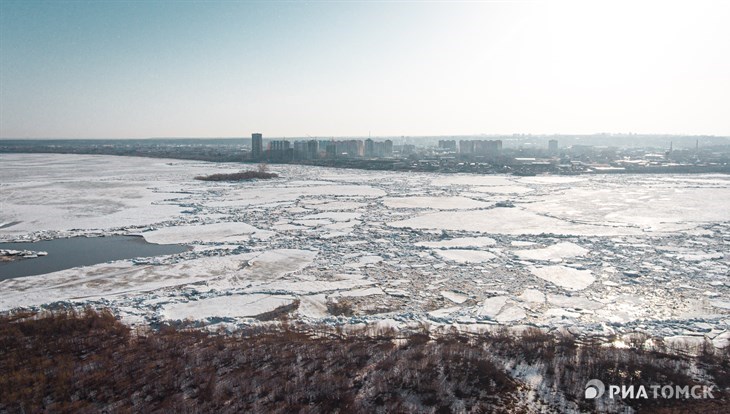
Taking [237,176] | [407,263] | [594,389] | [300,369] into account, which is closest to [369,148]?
[237,176]

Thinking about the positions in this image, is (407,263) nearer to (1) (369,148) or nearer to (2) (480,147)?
(1) (369,148)

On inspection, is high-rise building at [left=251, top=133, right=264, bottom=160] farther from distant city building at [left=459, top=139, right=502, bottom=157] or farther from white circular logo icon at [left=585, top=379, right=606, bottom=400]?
white circular logo icon at [left=585, top=379, right=606, bottom=400]

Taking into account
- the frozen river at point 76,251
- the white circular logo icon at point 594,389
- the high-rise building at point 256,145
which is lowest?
the white circular logo icon at point 594,389

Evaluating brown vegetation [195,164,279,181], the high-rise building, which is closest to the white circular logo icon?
brown vegetation [195,164,279,181]

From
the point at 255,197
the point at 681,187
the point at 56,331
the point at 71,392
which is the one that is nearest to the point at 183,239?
the point at 56,331

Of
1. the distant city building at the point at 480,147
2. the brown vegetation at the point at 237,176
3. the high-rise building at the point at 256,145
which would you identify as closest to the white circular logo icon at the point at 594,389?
the brown vegetation at the point at 237,176

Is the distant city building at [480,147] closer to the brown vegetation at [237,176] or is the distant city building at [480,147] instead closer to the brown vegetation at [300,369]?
the brown vegetation at [237,176]
